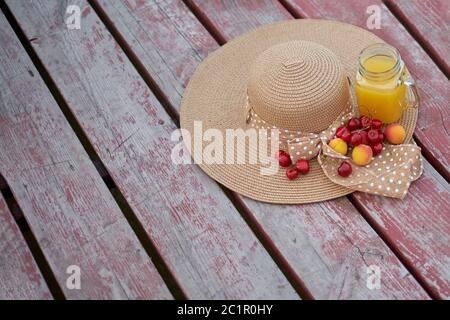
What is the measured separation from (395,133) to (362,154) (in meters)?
0.10

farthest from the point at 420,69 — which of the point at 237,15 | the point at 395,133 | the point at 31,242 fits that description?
the point at 31,242

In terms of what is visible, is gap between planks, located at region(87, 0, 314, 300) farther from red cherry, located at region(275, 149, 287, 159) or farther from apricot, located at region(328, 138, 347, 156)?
apricot, located at region(328, 138, 347, 156)

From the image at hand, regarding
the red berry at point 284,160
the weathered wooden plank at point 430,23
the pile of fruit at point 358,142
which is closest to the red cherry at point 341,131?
the pile of fruit at point 358,142

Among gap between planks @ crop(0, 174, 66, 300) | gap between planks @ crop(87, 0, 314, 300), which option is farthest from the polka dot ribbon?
gap between planks @ crop(0, 174, 66, 300)

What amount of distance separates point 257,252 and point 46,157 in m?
0.60

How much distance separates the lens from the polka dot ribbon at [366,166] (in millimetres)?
1318

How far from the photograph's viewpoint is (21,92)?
5.46ft

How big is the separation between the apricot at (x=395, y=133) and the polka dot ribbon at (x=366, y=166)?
0.02 meters

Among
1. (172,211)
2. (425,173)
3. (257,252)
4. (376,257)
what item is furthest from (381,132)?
(172,211)

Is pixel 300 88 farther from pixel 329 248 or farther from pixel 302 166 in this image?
pixel 329 248

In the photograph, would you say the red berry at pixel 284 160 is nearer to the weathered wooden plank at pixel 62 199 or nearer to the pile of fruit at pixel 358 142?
the pile of fruit at pixel 358 142

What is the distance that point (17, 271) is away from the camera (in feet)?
4.58

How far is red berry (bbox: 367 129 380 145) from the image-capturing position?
1.34m

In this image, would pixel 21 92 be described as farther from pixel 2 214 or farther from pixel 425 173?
pixel 425 173
